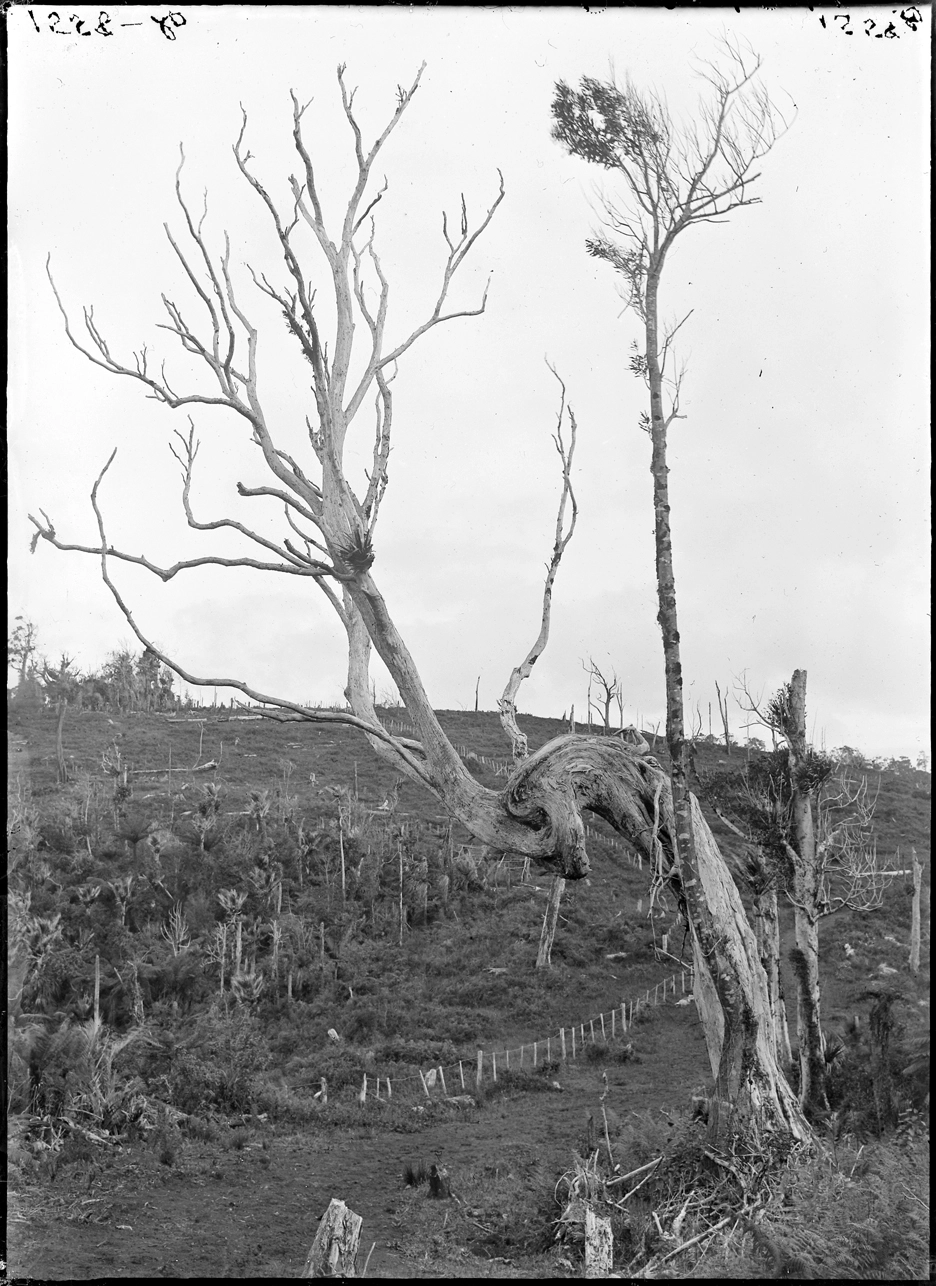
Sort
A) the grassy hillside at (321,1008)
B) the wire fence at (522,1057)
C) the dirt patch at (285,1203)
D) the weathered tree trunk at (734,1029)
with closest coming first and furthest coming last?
the weathered tree trunk at (734,1029), the dirt patch at (285,1203), the grassy hillside at (321,1008), the wire fence at (522,1057)

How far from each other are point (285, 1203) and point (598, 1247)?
4642mm

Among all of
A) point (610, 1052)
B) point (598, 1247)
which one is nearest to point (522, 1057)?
point (610, 1052)

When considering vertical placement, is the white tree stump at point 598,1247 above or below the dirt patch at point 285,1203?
above

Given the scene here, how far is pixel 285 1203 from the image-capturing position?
34.6 feet

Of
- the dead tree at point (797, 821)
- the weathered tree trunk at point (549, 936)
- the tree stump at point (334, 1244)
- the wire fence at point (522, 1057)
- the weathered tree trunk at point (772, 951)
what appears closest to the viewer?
the tree stump at point (334, 1244)

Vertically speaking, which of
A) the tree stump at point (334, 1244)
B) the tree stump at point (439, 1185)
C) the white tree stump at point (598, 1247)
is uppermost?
the tree stump at point (334, 1244)

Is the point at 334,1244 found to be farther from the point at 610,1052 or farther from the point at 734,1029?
the point at 610,1052

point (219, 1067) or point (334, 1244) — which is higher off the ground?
point (334, 1244)

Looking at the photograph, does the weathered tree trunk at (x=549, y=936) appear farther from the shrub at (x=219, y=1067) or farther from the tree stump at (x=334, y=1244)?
the tree stump at (x=334, y=1244)

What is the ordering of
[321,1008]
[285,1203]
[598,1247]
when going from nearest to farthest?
[598,1247] < [285,1203] < [321,1008]

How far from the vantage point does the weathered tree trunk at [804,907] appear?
12164 mm

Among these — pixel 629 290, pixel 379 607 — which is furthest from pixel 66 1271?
pixel 629 290

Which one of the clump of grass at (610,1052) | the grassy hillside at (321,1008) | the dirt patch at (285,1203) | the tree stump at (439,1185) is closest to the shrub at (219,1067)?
the grassy hillside at (321,1008)

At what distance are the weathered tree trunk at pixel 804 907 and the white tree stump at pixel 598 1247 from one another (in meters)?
5.49
